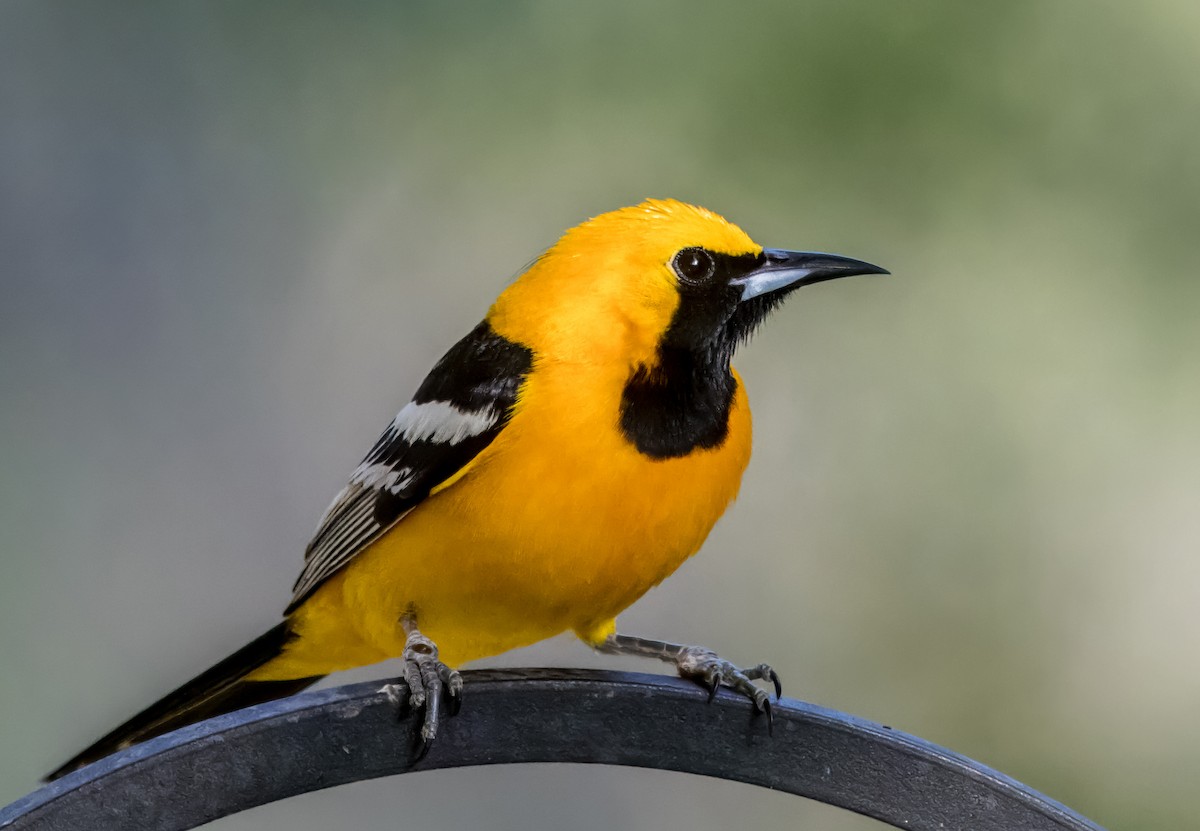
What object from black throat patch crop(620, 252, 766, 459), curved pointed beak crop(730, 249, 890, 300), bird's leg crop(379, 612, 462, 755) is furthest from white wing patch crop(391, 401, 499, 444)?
curved pointed beak crop(730, 249, 890, 300)

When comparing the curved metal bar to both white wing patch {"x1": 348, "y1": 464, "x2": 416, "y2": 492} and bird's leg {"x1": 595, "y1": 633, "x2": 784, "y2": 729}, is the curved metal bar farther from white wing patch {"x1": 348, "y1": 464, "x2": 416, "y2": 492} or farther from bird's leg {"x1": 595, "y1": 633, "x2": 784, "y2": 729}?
white wing patch {"x1": 348, "y1": 464, "x2": 416, "y2": 492}

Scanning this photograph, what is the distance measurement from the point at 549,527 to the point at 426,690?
1.07ft

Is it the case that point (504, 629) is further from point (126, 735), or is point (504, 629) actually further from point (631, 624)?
point (631, 624)

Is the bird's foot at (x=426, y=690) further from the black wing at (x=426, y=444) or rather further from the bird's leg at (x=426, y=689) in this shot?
the black wing at (x=426, y=444)

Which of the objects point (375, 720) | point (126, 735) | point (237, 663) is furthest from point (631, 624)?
point (375, 720)

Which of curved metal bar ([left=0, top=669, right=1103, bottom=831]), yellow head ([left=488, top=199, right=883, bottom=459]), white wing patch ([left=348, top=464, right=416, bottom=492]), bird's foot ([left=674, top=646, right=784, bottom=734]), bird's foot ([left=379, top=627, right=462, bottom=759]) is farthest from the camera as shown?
white wing patch ([left=348, top=464, right=416, bottom=492])

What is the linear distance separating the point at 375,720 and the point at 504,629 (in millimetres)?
509

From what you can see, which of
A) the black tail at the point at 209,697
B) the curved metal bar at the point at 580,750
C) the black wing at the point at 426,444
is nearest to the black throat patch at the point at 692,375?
the black wing at the point at 426,444

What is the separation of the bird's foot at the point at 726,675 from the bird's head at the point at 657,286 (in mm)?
544

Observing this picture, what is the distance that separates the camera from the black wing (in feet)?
8.30

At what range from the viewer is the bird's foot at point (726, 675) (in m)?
2.38

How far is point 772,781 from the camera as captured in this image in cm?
226

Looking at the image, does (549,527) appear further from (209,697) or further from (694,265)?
(209,697)

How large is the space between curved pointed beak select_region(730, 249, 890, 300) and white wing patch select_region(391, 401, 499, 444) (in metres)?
0.48
